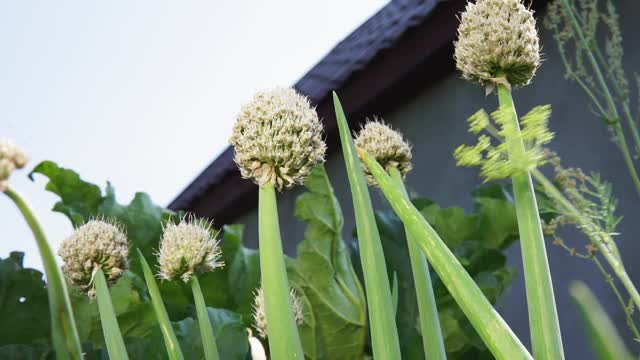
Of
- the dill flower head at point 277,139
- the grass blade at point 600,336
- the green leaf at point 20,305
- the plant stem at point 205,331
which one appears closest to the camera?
the grass blade at point 600,336

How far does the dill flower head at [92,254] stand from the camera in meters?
0.60

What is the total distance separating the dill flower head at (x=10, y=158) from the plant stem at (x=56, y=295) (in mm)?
29

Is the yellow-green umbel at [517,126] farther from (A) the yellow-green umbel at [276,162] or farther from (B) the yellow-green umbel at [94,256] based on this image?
(B) the yellow-green umbel at [94,256]

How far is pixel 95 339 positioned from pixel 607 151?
1.50 meters

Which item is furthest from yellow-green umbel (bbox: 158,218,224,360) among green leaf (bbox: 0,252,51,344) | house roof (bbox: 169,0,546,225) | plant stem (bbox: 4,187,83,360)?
house roof (bbox: 169,0,546,225)

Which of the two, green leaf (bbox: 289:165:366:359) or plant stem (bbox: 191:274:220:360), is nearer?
plant stem (bbox: 191:274:220:360)

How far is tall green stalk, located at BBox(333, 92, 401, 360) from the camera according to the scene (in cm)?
49

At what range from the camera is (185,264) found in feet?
1.99

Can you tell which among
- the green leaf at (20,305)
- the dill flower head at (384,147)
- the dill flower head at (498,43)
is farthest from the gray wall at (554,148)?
the dill flower head at (498,43)

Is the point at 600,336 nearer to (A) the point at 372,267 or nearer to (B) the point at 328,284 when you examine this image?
(A) the point at 372,267

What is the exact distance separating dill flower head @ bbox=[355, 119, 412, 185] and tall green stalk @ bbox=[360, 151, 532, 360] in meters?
0.16

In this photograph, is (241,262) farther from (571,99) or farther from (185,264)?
(571,99)

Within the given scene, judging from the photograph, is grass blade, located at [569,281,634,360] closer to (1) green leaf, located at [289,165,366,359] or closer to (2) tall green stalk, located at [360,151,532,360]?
(2) tall green stalk, located at [360,151,532,360]

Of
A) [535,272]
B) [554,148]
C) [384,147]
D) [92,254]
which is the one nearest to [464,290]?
[535,272]
